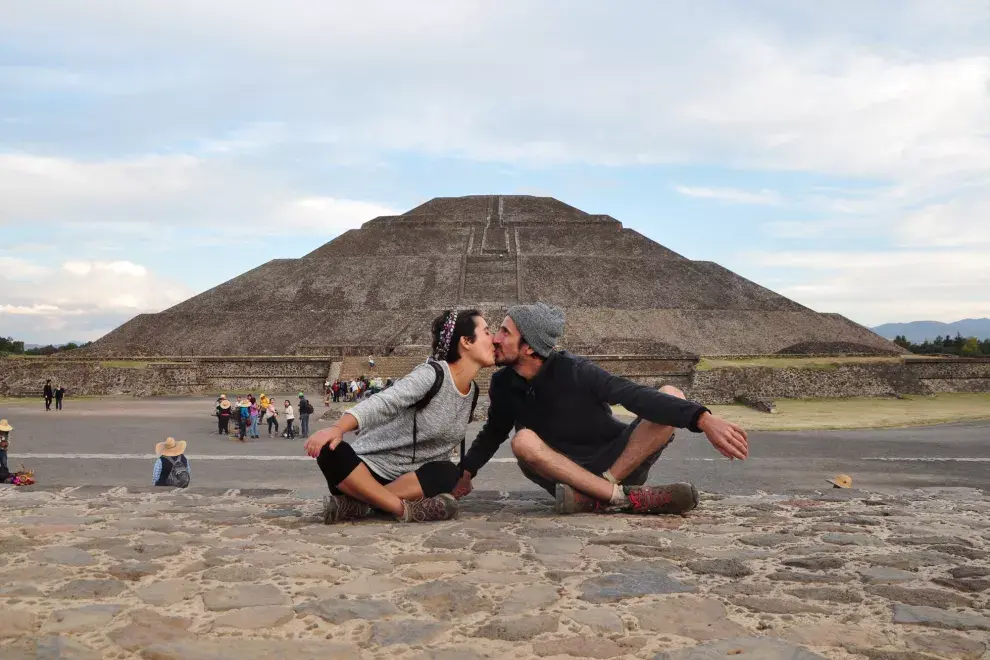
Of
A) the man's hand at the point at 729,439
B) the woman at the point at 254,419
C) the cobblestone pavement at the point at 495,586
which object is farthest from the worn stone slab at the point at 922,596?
the woman at the point at 254,419

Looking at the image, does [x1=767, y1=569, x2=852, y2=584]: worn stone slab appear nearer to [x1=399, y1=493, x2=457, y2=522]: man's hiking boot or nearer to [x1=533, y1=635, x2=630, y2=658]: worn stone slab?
[x1=533, y1=635, x2=630, y2=658]: worn stone slab

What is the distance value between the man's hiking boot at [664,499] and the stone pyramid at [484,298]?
30182mm

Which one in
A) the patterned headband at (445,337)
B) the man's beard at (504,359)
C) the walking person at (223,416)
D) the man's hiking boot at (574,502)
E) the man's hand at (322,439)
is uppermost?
the patterned headband at (445,337)

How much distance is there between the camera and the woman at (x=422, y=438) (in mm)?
5434

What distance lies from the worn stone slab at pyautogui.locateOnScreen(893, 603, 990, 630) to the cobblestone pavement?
1 cm

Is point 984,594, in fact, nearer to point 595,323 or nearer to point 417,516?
point 417,516

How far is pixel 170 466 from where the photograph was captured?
864cm

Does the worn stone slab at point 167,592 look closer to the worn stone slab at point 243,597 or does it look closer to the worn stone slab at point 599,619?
the worn stone slab at point 243,597

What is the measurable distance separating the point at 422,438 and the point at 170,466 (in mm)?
4105

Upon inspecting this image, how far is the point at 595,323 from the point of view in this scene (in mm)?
45750

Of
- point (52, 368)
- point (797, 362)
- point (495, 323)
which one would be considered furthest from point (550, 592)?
point (495, 323)

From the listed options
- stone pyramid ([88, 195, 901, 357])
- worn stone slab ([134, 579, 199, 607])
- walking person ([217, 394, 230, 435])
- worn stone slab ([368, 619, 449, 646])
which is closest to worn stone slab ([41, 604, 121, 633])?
A: worn stone slab ([134, 579, 199, 607])

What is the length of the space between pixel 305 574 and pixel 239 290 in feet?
171

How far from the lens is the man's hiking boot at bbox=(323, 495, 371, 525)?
5.43 meters
